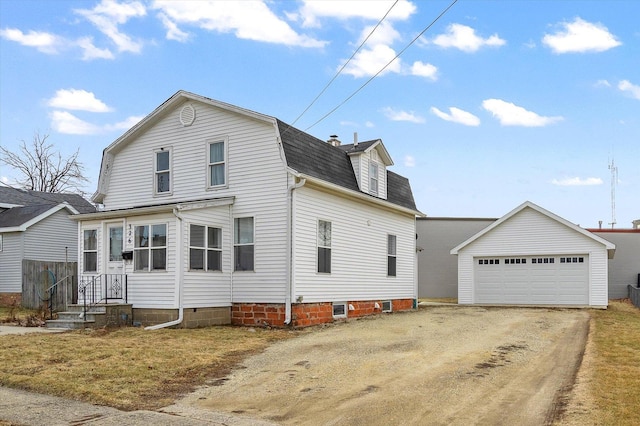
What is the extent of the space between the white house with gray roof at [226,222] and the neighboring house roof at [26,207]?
10715mm

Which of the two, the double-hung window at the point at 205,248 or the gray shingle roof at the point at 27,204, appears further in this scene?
the gray shingle roof at the point at 27,204

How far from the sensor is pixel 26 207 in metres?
31.0

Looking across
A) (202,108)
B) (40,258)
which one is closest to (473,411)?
(202,108)

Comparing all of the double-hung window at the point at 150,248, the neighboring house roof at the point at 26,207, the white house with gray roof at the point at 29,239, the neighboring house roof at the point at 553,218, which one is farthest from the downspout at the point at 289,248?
the neighboring house roof at the point at 26,207

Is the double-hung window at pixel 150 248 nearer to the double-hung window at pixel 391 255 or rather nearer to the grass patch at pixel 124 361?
the grass patch at pixel 124 361

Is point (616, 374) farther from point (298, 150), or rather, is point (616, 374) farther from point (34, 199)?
point (34, 199)

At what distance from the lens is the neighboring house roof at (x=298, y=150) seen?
17.0 m

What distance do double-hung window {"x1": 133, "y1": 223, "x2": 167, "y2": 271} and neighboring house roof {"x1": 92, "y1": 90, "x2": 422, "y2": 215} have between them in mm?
3828

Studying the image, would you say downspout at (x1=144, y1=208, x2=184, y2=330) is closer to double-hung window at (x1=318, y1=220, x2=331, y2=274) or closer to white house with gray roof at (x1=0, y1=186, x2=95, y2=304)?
double-hung window at (x1=318, y1=220, x2=331, y2=274)

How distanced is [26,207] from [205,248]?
1864cm

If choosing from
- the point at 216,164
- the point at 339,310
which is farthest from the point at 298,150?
the point at 339,310

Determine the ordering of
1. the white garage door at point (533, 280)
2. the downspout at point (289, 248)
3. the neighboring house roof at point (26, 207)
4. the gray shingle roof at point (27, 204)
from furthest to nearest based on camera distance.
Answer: the gray shingle roof at point (27, 204), the neighboring house roof at point (26, 207), the white garage door at point (533, 280), the downspout at point (289, 248)

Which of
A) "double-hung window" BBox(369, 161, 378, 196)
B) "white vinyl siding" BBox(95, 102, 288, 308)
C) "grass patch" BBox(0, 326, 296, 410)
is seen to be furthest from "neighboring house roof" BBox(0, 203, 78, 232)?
"double-hung window" BBox(369, 161, 378, 196)

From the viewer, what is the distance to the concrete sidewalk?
7.18 metres
